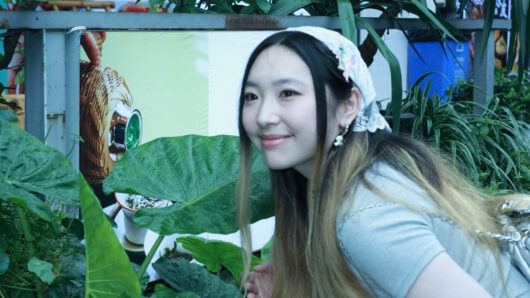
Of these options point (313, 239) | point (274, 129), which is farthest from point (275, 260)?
point (274, 129)

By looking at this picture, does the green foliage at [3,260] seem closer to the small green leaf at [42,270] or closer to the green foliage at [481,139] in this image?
the small green leaf at [42,270]

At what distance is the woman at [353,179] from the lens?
144 cm

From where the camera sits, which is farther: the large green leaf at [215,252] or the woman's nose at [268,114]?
the large green leaf at [215,252]

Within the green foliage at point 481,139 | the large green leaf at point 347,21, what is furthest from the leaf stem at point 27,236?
the green foliage at point 481,139

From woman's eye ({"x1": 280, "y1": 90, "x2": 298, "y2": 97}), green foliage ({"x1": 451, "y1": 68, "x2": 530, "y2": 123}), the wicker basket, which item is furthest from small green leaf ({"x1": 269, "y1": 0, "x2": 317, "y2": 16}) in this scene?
green foliage ({"x1": 451, "y1": 68, "x2": 530, "y2": 123})

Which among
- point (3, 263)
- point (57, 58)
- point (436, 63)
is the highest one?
point (57, 58)

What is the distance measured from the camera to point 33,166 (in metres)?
1.80

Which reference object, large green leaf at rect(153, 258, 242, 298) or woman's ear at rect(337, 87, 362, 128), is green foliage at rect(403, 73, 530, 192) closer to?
large green leaf at rect(153, 258, 242, 298)

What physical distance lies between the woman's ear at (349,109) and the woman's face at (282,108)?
97mm

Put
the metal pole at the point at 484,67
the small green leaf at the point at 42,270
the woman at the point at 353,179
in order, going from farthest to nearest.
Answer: the metal pole at the point at 484,67 < the small green leaf at the point at 42,270 < the woman at the point at 353,179

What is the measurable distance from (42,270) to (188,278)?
1.90ft

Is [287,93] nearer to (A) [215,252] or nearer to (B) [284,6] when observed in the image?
(A) [215,252]

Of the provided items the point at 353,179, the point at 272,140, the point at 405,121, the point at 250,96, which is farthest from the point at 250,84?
the point at 405,121

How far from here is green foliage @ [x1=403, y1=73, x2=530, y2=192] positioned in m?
3.77
